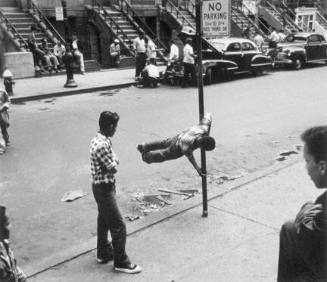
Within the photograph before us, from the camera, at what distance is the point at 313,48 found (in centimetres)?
2323

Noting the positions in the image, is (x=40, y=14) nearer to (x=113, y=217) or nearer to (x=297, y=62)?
(x=297, y=62)

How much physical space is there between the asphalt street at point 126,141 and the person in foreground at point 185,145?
0.97 meters

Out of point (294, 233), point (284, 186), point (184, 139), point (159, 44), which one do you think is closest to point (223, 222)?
point (184, 139)

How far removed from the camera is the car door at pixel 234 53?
1892cm

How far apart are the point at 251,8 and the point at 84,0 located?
40.3ft

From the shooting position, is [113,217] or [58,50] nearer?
[113,217]

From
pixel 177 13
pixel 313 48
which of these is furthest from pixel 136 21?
pixel 313 48

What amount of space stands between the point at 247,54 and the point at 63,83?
785cm

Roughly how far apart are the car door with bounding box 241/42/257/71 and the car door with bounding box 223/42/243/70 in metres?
0.20

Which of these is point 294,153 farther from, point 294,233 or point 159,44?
point 159,44

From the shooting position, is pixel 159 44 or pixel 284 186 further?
pixel 159 44

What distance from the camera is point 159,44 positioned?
85.4 ft

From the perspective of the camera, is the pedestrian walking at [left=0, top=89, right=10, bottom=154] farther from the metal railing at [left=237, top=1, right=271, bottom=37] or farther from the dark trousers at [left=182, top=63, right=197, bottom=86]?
the metal railing at [left=237, top=1, right=271, bottom=37]

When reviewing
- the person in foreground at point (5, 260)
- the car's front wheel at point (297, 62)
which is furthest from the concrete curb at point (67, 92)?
the person in foreground at point (5, 260)
